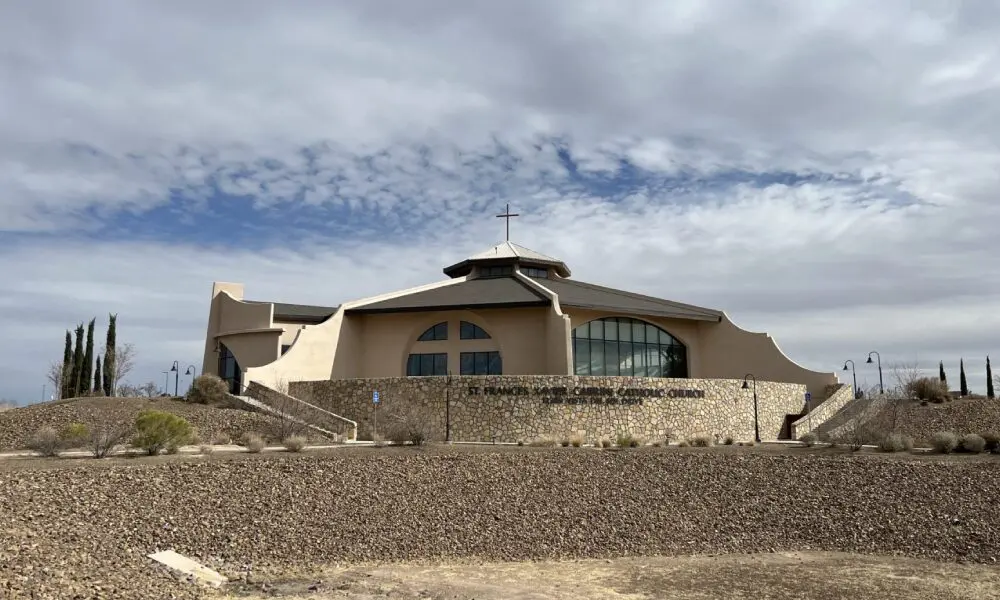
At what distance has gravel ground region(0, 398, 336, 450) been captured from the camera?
2592 cm

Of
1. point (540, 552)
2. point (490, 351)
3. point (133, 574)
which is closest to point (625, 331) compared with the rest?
point (490, 351)

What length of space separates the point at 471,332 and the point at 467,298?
191 centimetres

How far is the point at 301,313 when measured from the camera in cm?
4334

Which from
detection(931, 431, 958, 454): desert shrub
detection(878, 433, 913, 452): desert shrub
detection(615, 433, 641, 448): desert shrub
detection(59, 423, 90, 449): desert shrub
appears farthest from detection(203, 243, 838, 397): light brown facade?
detection(931, 431, 958, 454): desert shrub

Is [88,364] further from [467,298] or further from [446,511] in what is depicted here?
[446,511]

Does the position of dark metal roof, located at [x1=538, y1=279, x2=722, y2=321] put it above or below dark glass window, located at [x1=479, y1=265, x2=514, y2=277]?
below

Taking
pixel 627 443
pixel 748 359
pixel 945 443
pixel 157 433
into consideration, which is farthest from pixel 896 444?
pixel 157 433

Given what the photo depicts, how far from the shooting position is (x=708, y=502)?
18.5 m

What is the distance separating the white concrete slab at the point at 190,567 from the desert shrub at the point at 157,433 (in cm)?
862

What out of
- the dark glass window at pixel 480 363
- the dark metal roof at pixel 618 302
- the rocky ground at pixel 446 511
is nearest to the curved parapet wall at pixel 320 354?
the dark glass window at pixel 480 363

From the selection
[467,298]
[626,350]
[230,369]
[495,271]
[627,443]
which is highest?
[495,271]

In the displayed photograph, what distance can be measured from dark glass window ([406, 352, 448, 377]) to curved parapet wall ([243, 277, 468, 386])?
10.1 ft

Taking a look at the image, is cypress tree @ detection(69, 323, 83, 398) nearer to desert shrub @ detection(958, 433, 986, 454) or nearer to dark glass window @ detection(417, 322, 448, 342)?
dark glass window @ detection(417, 322, 448, 342)

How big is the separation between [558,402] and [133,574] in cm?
2095
